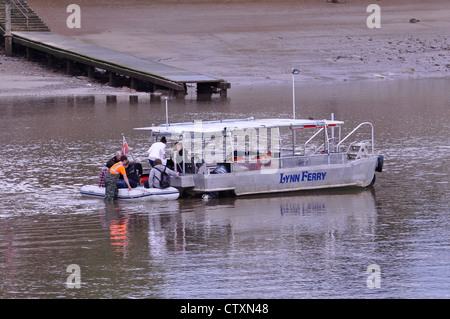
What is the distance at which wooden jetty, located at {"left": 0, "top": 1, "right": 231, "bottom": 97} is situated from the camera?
46250 millimetres

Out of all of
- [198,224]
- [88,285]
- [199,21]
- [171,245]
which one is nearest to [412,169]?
[198,224]

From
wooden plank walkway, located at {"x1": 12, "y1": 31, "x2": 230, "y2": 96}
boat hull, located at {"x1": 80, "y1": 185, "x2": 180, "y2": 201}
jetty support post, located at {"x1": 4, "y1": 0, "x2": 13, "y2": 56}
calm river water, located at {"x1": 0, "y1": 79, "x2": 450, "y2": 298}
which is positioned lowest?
calm river water, located at {"x1": 0, "y1": 79, "x2": 450, "y2": 298}

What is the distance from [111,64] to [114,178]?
27.7 metres

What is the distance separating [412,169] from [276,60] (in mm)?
29037

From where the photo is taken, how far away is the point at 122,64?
47.4 meters

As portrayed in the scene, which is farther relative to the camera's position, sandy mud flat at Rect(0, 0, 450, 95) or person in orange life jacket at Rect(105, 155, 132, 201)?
sandy mud flat at Rect(0, 0, 450, 95)

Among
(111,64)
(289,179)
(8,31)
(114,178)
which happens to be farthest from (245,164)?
(8,31)

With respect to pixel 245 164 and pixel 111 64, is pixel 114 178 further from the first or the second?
pixel 111 64

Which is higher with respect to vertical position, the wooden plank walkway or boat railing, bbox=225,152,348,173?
the wooden plank walkway

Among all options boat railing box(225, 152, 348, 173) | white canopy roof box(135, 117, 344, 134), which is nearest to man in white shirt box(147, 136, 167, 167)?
white canopy roof box(135, 117, 344, 134)

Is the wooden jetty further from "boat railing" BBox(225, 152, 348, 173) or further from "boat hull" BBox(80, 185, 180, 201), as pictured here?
"boat hull" BBox(80, 185, 180, 201)

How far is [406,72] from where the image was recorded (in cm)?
5541

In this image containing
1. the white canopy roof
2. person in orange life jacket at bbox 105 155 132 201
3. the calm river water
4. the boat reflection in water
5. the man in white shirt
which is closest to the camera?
the calm river water

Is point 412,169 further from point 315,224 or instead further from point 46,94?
point 46,94
